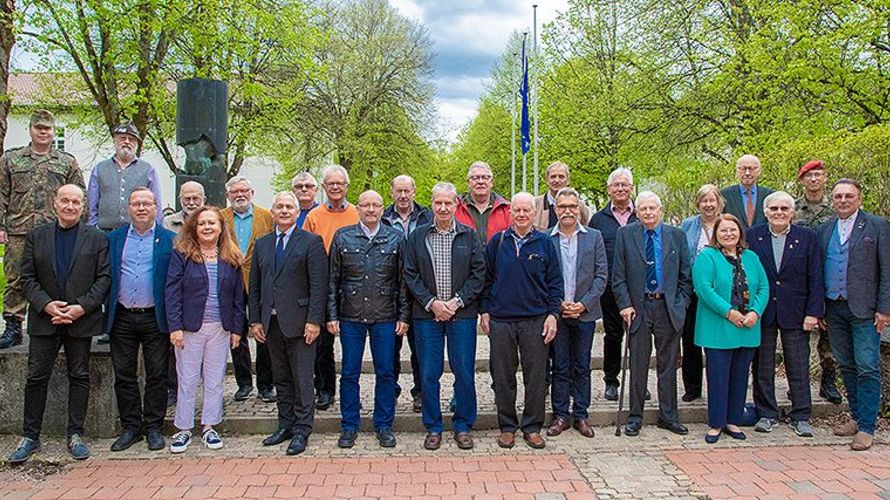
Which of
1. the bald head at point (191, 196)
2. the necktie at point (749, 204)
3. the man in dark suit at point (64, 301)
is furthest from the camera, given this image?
the necktie at point (749, 204)

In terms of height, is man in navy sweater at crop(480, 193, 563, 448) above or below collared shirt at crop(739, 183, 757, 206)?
below

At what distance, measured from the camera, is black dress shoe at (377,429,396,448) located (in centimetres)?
512

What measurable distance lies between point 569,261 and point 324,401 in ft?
8.23

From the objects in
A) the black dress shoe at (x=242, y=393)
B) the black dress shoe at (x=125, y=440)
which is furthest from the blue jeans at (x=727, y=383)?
the black dress shoe at (x=125, y=440)

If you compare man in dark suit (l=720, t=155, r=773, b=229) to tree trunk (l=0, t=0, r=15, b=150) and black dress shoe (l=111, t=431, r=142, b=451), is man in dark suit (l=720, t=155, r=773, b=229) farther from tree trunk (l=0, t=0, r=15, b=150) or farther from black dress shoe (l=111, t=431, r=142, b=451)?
tree trunk (l=0, t=0, r=15, b=150)

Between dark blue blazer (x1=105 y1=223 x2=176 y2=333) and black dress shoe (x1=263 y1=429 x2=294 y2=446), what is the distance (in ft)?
3.89

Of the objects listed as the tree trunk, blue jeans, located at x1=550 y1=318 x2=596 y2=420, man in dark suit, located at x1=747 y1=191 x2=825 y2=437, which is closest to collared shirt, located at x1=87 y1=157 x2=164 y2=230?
blue jeans, located at x1=550 y1=318 x2=596 y2=420

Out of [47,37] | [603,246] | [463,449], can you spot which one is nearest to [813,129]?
[603,246]

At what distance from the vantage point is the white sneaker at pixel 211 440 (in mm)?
5091

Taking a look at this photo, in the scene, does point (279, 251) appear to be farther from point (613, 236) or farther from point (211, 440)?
point (613, 236)

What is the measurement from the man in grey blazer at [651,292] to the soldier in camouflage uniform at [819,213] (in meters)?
1.55

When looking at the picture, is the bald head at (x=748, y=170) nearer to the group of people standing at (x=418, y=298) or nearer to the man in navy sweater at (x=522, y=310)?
the group of people standing at (x=418, y=298)

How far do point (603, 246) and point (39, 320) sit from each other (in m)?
4.48

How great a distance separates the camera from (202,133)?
23.6 feet
